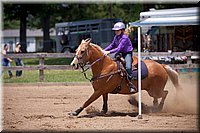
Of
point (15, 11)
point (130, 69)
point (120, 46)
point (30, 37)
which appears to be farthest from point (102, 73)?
point (30, 37)

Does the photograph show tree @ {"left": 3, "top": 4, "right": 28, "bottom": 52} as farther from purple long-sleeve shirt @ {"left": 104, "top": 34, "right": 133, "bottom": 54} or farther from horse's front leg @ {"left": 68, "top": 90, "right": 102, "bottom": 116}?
horse's front leg @ {"left": 68, "top": 90, "right": 102, "bottom": 116}

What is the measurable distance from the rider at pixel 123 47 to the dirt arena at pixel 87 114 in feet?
3.50

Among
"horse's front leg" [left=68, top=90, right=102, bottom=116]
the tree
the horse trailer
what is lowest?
"horse's front leg" [left=68, top=90, right=102, bottom=116]

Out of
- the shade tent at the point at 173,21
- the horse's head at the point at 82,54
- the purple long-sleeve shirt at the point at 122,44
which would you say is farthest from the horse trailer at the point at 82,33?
the horse's head at the point at 82,54

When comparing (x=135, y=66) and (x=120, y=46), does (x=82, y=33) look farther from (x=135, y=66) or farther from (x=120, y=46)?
(x=120, y=46)

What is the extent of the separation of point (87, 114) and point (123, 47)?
6.46ft

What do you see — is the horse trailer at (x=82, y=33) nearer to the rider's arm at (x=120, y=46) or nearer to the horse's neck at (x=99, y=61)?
the horse's neck at (x=99, y=61)

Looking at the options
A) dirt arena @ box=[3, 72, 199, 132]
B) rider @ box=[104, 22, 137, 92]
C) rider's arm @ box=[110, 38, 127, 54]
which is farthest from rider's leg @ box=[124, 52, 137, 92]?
dirt arena @ box=[3, 72, 199, 132]

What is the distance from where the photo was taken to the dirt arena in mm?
8516

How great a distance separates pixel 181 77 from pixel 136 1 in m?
18.5

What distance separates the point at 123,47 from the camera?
396 inches

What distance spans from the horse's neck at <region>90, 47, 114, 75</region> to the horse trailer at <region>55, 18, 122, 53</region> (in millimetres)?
19616

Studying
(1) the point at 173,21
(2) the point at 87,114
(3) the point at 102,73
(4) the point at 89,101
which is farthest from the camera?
(1) the point at 173,21

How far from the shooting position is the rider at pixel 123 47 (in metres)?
10.0
